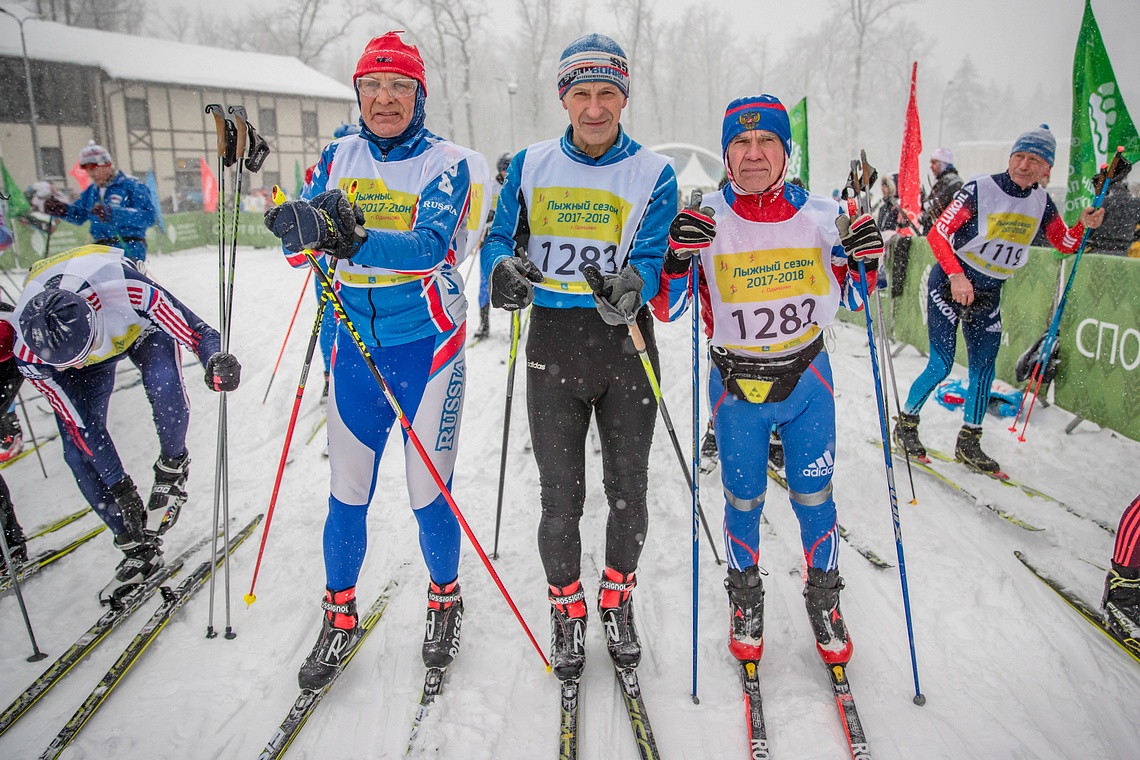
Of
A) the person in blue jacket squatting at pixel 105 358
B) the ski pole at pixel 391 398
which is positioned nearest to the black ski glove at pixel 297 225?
the ski pole at pixel 391 398

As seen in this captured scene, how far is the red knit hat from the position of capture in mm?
2391

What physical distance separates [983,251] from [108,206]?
803 cm

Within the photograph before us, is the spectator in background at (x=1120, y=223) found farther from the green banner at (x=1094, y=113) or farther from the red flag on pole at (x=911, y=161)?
the green banner at (x=1094, y=113)

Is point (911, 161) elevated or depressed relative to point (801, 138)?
depressed

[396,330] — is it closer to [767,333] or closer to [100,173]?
[767,333]

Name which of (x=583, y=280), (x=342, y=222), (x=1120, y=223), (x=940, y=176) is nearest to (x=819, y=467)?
(x=583, y=280)

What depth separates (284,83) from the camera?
28.7 m

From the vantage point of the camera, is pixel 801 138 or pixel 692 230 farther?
pixel 801 138

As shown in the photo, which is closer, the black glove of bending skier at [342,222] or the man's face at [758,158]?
the black glove of bending skier at [342,222]

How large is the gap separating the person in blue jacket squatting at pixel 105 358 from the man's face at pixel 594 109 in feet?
6.47

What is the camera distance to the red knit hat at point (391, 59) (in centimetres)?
239

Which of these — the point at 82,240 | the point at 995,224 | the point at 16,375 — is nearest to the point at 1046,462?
the point at 995,224

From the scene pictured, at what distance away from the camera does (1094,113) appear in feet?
14.9

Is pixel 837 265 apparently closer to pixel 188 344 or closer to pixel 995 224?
pixel 995 224
